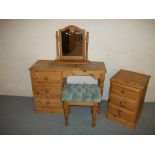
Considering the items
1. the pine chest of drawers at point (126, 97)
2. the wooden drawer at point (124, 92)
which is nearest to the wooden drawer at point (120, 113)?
the pine chest of drawers at point (126, 97)

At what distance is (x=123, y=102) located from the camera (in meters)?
3.10

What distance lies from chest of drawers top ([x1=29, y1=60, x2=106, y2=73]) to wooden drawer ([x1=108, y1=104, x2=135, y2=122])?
823 mm

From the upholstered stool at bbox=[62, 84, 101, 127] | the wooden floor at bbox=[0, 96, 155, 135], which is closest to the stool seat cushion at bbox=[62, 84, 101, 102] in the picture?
the upholstered stool at bbox=[62, 84, 101, 127]

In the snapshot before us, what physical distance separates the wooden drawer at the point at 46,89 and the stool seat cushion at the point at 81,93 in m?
0.22

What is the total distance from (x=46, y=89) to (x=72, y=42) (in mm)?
1188

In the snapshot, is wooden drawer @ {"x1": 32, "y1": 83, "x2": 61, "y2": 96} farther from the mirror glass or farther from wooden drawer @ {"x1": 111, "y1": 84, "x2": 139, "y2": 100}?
wooden drawer @ {"x1": 111, "y1": 84, "x2": 139, "y2": 100}

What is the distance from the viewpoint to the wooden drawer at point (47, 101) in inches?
138

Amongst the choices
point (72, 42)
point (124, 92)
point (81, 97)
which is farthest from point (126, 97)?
point (72, 42)

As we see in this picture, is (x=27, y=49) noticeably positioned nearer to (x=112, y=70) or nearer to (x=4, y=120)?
(x=4, y=120)

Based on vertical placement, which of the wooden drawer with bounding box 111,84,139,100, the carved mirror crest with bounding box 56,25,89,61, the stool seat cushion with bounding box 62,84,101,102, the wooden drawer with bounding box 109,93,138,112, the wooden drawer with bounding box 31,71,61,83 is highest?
the carved mirror crest with bounding box 56,25,89,61

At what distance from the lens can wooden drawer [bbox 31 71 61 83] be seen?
3260 millimetres

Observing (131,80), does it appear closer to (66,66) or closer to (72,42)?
(66,66)

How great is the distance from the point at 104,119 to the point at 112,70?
1195 mm
